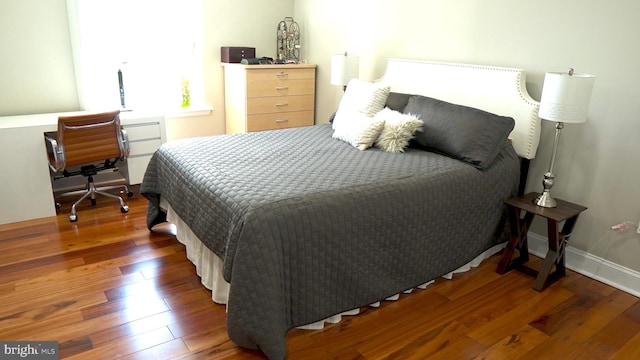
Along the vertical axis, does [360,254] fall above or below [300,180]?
below

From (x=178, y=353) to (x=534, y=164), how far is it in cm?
237

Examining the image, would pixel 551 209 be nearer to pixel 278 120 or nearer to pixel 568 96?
pixel 568 96

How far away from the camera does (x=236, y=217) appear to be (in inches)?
74.4

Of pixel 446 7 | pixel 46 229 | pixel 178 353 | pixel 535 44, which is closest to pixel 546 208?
pixel 535 44

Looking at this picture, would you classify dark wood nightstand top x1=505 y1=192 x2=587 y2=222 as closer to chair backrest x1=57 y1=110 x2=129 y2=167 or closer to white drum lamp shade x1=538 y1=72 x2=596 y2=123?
white drum lamp shade x1=538 y1=72 x2=596 y2=123

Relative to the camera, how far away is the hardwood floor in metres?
1.97

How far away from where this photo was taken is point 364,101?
3248 millimetres

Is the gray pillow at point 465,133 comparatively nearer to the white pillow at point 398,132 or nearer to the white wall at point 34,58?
the white pillow at point 398,132

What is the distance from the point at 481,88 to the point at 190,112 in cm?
276

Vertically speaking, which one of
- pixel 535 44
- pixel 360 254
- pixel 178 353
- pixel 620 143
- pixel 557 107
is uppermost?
pixel 535 44

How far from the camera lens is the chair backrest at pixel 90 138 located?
3.02 m

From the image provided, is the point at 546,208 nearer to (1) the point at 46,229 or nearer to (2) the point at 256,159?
(2) the point at 256,159

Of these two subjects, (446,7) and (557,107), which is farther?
(446,7)

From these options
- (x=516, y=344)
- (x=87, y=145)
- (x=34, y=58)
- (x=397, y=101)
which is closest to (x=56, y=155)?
(x=87, y=145)
